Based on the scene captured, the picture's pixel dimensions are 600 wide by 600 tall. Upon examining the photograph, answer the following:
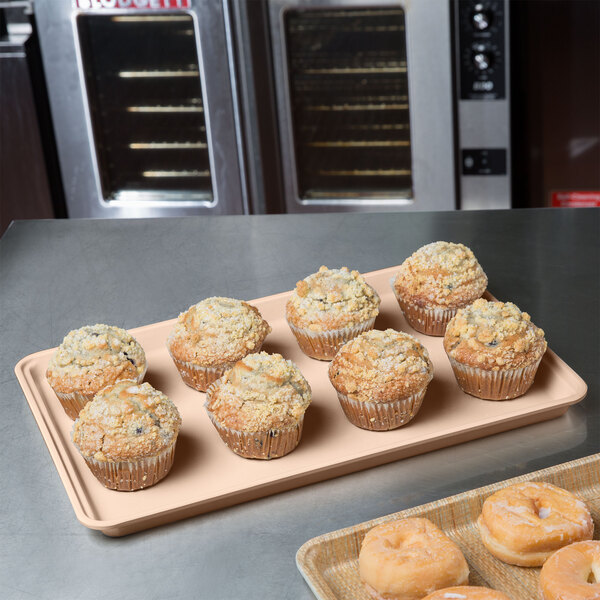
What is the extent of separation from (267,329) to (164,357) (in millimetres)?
255

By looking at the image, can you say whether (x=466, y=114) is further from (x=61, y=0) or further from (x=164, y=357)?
(x=164, y=357)

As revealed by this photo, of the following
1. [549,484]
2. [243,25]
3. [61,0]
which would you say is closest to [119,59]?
[61,0]

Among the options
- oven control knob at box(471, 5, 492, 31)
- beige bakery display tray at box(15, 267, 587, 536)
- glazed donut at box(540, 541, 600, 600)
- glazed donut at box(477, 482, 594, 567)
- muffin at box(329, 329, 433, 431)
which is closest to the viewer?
glazed donut at box(540, 541, 600, 600)

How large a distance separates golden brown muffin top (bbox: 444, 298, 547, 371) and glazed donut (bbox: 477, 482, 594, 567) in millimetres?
323

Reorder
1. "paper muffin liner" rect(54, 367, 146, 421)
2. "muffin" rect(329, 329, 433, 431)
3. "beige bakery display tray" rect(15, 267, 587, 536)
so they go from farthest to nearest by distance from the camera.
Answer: "paper muffin liner" rect(54, 367, 146, 421) → "muffin" rect(329, 329, 433, 431) → "beige bakery display tray" rect(15, 267, 587, 536)

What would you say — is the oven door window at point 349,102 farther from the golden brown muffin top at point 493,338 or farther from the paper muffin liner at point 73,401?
the paper muffin liner at point 73,401

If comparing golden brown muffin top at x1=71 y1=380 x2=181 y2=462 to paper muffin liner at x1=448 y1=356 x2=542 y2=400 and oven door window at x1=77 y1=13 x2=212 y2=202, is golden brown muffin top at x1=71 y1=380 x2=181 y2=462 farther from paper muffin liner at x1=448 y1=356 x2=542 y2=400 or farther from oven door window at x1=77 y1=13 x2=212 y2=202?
oven door window at x1=77 y1=13 x2=212 y2=202

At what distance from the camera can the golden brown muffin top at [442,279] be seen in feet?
6.28

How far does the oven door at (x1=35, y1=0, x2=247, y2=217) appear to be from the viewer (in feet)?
11.0

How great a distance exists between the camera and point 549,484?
1.47 metres

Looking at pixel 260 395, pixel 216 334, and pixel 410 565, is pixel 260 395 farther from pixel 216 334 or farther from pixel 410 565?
pixel 410 565

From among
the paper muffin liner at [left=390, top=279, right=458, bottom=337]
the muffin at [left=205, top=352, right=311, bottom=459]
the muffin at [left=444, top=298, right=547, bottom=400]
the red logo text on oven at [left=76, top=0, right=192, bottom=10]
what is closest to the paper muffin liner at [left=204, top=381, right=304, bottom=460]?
the muffin at [left=205, top=352, right=311, bottom=459]

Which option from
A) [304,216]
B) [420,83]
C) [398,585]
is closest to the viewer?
[398,585]

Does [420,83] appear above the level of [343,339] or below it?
above
